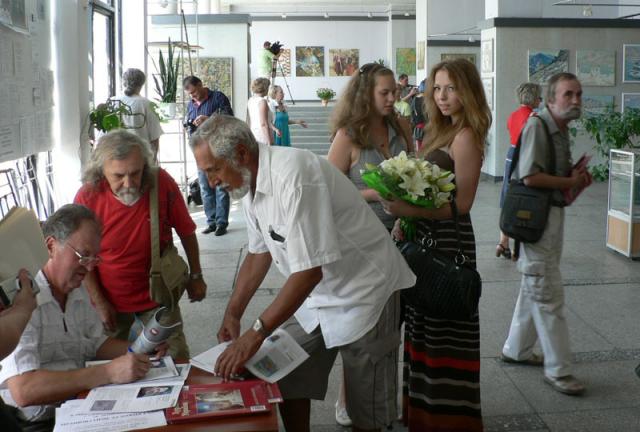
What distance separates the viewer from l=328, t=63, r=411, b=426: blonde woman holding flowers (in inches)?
149

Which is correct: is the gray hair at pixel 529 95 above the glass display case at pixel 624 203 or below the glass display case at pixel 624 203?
above

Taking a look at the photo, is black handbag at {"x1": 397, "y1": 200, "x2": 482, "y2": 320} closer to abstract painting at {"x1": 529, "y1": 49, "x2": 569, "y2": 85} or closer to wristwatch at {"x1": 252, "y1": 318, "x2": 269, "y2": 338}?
wristwatch at {"x1": 252, "y1": 318, "x2": 269, "y2": 338}

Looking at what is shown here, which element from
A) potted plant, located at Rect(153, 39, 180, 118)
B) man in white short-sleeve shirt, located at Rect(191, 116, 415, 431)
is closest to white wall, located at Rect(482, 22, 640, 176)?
potted plant, located at Rect(153, 39, 180, 118)

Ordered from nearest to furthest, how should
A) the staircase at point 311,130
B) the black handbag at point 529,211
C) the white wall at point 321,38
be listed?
the black handbag at point 529,211 < the staircase at point 311,130 < the white wall at point 321,38

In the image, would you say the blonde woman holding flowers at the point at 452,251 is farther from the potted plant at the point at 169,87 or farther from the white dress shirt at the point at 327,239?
the potted plant at the point at 169,87

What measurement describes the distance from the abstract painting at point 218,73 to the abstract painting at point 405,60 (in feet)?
47.0

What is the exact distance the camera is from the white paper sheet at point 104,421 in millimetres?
2131

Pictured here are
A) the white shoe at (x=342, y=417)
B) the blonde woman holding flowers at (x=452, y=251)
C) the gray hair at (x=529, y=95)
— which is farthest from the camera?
the gray hair at (x=529, y=95)

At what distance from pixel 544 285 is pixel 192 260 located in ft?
6.07

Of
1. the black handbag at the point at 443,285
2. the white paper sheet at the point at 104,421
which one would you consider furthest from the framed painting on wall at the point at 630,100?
the white paper sheet at the point at 104,421

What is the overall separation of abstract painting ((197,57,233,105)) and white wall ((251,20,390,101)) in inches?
607

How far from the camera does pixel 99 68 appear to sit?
980 cm

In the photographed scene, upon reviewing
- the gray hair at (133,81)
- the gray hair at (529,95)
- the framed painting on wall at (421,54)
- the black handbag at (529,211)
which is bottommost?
the black handbag at (529,211)

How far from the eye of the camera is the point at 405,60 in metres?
29.2
